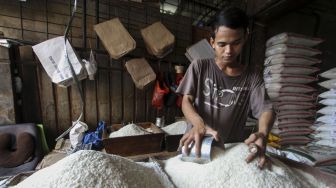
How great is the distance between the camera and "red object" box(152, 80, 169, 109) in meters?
2.26

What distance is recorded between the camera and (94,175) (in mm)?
561

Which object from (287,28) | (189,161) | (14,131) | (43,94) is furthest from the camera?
(287,28)

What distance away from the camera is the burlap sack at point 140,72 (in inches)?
84.0

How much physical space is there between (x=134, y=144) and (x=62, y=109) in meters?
0.98

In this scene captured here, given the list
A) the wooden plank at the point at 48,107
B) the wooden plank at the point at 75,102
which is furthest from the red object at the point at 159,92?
the wooden plank at the point at 48,107

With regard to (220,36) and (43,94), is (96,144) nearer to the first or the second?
(43,94)

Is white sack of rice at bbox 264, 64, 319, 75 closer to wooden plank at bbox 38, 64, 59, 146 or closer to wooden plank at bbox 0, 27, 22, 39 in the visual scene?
wooden plank at bbox 38, 64, 59, 146

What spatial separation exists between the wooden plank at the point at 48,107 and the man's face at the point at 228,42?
1.73 meters

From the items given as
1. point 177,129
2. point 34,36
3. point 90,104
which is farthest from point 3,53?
point 177,129

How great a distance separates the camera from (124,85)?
91.0 inches

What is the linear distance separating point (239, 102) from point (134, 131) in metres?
1.01

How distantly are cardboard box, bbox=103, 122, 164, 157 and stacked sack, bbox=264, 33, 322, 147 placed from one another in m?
1.23

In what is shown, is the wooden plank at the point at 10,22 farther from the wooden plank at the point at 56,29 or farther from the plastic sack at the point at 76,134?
the plastic sack at the point at 76,134

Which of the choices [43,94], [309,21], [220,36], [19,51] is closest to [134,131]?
[43,94]
